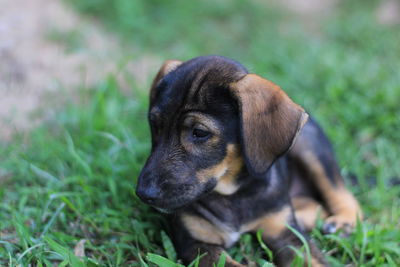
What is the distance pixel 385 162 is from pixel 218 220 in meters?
2.37

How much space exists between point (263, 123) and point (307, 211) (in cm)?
148

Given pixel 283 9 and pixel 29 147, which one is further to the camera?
pixel 283 9

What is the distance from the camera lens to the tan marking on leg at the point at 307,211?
419 cm

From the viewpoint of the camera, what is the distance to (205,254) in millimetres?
3389

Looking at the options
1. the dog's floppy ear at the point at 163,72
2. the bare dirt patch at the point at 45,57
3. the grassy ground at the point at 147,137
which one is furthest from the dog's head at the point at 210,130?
the bare dirt patch at the point at 45,57

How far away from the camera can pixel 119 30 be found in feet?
24.6

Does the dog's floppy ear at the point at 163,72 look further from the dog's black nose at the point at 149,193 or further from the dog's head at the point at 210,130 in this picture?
the dog's black nose at the point at 149,193

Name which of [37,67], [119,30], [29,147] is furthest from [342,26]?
[29,147]

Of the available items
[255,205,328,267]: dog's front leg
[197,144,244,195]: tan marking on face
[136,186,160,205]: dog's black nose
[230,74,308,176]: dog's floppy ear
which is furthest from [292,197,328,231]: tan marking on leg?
[136,186,160,205]: dog's black nose

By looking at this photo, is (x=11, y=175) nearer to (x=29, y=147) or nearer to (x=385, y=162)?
(x=29, y=147)

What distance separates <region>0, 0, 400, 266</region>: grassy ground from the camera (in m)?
3.81

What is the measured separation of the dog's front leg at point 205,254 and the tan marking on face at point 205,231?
5 cm

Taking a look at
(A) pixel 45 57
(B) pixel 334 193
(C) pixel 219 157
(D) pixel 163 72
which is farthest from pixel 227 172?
(A) pixel 45 57

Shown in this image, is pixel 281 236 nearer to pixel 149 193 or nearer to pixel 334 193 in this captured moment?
pixel 334 193
